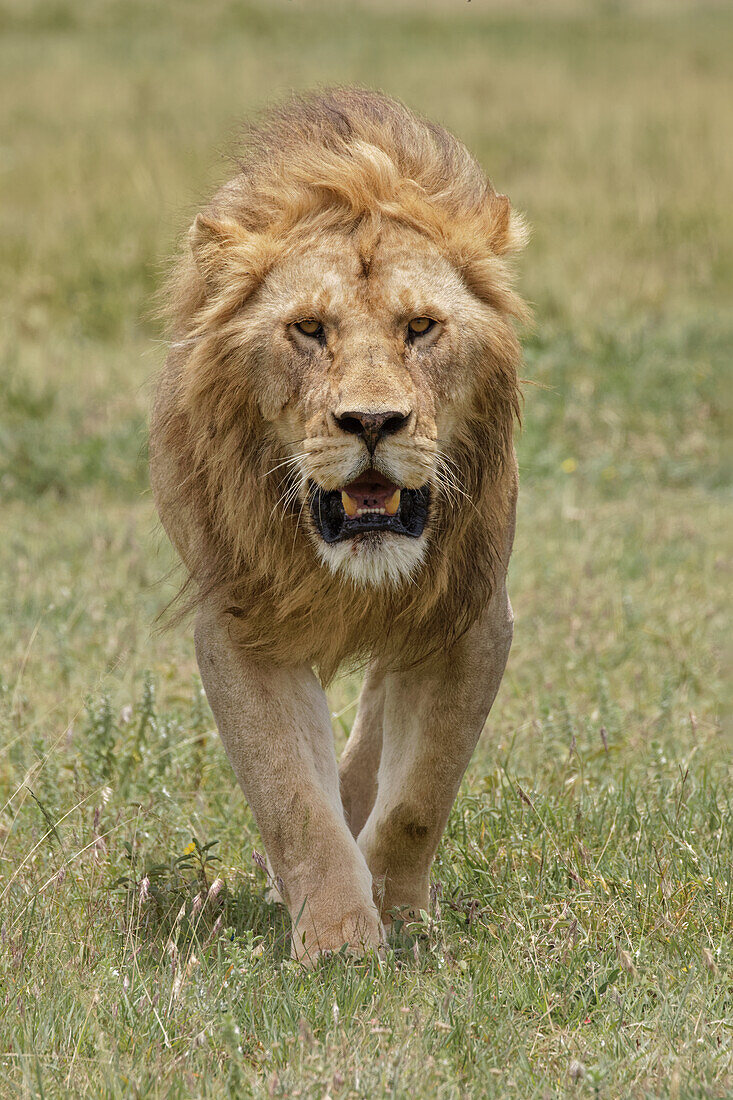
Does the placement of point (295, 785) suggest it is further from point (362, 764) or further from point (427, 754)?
point (362, 764)

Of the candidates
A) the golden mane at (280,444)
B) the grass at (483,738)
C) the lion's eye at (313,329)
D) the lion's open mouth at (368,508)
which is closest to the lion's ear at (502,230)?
the golden mane at (280,444)

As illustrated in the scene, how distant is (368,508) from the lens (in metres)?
3.04

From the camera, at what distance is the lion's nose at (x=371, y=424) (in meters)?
2.86

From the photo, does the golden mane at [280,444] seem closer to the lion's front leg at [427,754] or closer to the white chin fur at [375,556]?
the lion's front leg at [427,754]

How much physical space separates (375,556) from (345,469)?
0.71 ft

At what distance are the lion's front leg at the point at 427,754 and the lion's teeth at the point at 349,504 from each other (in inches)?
21.8

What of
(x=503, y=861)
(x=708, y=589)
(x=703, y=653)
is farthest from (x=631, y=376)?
(x=503, y=861)

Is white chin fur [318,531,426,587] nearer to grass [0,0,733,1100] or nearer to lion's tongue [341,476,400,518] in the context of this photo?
lion's tongue [341,476,400,518]

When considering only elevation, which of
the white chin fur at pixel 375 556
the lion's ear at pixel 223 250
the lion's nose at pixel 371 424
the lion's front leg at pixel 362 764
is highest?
the lion's ear at pixel 223 250

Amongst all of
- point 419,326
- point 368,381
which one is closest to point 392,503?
point 368,381

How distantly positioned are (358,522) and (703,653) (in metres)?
2.95

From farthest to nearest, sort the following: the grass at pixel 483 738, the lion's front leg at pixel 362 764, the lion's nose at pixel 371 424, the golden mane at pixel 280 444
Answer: the lion's front leg at pixel 362 764 < the golden mane at pixel 280 444 < the lion's nose at pixel 371 424 < the grass at pixel 483 738

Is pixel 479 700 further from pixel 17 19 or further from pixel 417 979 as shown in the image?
pixel 17 19

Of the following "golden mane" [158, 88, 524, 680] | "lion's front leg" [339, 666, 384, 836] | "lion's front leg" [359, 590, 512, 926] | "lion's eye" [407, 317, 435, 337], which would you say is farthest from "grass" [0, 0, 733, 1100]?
"lion's eye" [407, 317, 435, 337]
